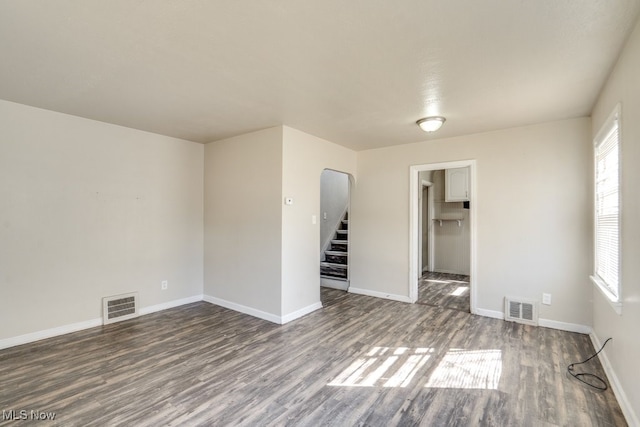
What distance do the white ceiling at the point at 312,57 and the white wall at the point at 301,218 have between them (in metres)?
0.65

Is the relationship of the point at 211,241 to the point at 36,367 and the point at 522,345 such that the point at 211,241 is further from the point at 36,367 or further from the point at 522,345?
the point at 522,345

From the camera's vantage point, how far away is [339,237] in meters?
6.80

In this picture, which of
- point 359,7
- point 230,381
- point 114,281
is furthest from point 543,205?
point 114,281

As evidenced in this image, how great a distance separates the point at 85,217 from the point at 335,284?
385cm

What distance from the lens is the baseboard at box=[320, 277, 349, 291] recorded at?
217 inches

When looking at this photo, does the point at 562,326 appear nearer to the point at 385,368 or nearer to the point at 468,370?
the point at 468,370

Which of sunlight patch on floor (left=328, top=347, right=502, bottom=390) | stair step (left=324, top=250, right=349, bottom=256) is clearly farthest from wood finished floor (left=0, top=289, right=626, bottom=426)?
stair step (left=324, top=250, right=349, bottom=256)

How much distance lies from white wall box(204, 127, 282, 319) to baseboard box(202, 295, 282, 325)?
2 cm

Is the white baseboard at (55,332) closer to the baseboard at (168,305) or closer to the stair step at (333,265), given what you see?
the baseboard at (168,305)

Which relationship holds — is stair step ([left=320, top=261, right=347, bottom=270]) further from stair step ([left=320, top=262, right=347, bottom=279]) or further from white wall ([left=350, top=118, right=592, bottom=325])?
white wall ([left=350, top=118, right=592, bottom=325])

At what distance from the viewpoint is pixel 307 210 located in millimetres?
4262

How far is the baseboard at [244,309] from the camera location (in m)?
3.90

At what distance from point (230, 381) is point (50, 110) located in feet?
11.1

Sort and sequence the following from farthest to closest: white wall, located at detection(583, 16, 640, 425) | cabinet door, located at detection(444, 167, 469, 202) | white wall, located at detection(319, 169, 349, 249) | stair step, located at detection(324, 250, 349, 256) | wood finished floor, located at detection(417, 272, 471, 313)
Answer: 1. white wall, located at detection(319, 169, 349, 249)
2. cabinet door, located at detection(444, 167, 469, 202)
3. stair step, located at detection(324, 250, 349, 256)
4. wood finished floor, located at detection(417, 272, 471, 313)
5. white wall, located at detection(583, 16, 640, 425)
